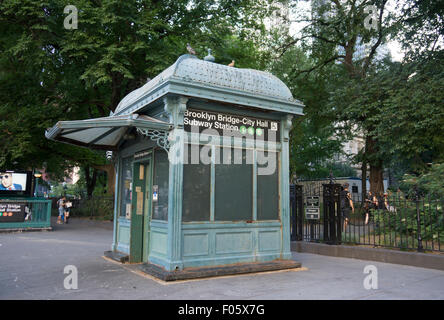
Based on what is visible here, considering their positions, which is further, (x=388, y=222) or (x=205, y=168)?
(x=388, y=222)

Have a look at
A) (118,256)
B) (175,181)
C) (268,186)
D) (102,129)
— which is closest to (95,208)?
(118,256)

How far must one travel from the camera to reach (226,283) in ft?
21.3

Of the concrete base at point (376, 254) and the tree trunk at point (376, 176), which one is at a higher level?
the tree trunk at point (376, 176)

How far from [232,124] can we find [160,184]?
2.05 metres

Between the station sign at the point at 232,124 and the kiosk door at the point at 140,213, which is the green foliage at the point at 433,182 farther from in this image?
the kiosk door at the point at 140,213

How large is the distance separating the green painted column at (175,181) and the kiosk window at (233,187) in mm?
899

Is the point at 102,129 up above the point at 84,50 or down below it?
below

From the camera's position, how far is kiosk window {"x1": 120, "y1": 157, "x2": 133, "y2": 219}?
9.21 meters

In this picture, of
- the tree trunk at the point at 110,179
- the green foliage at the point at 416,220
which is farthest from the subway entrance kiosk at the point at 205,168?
the tree trunk at the point at 110,179

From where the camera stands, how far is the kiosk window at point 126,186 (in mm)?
9214

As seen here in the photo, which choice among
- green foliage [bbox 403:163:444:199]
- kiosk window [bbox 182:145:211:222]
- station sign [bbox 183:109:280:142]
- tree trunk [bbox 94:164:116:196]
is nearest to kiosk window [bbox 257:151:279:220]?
station sign [bbox 183:109:280:142]

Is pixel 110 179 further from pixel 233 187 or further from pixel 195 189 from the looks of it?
pixel 195 189

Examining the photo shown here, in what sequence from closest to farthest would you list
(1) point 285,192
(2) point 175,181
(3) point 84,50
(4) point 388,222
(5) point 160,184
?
(2) point 175,181 < (5) point 160,184 < (1) point 285,192 < (4) point 388,222 < (3) point 84,50
